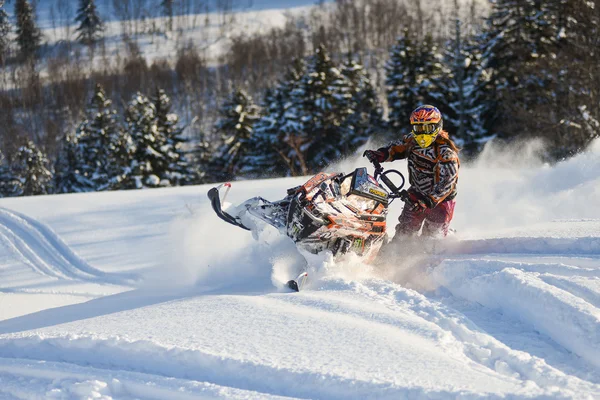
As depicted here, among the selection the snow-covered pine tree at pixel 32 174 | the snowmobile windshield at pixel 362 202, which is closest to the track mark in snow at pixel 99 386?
the snowmobile windshield at pixel 362 202

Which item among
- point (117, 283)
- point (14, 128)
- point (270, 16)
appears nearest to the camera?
point (117, 283)

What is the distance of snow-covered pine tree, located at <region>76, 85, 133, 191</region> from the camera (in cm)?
2969

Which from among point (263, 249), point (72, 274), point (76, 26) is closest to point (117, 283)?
point (72, 274)

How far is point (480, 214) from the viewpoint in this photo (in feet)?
28.1

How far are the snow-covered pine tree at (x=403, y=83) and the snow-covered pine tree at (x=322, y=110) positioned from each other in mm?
2966

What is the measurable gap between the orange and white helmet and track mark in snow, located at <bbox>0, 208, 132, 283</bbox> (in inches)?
173

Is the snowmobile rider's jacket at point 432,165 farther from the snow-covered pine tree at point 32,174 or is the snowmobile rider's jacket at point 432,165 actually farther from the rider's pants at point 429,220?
the snow-covered pine tree at point 32,174

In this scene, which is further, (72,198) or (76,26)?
(76,26)

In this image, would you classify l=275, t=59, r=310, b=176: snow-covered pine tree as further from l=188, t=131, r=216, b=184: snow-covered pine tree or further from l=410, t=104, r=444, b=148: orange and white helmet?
l=410, t=104, r=444, b=148: orange and white helmet

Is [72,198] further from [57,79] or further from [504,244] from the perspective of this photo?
[57,79]

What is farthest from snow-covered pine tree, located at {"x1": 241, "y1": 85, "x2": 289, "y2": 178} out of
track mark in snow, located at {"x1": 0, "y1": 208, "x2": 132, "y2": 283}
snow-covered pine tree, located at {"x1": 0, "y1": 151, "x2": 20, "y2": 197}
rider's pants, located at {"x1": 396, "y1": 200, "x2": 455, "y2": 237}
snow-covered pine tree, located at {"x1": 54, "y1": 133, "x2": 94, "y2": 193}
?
rider's pants, located at {"x1": 396, "y1": 200, "x2": 455, "y2": 237}

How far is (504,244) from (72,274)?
227 inches

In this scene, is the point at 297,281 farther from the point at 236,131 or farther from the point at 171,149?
the point at 236,131

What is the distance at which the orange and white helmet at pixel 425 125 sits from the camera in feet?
20.7
